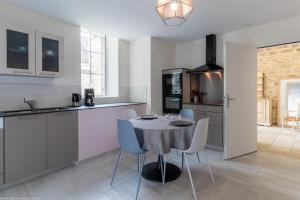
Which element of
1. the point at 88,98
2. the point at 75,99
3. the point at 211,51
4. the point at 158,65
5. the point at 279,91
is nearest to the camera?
the point at 75,99

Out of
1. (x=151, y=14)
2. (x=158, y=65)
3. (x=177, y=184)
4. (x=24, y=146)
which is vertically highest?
(x=151, y=14)

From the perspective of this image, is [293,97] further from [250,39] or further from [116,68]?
[116,68]

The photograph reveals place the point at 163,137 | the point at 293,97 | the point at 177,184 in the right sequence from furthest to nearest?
the point at 293,97, the point at 177,184, the point at 163,137

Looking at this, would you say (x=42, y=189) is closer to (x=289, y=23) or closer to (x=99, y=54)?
(x=99, y=54)

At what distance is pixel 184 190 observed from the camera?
2.13m

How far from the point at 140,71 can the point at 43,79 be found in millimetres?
1993

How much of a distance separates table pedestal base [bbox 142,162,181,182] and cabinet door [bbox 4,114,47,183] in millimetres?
1374

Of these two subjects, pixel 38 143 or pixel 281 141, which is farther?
pixel 281 141

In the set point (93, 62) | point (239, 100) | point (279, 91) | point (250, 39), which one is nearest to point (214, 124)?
point (239, 100)

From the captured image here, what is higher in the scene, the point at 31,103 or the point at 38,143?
the point at 31,103

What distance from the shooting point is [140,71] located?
423cm

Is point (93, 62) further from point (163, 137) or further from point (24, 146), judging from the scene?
point (163, 137)

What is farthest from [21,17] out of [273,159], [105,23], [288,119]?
[288,119]

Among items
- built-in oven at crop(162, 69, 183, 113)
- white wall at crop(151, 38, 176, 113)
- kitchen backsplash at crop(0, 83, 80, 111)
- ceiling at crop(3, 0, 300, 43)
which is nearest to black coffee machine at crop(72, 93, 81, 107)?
kitchen backsplash at crop(0, 83, 80, 111)
